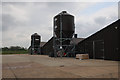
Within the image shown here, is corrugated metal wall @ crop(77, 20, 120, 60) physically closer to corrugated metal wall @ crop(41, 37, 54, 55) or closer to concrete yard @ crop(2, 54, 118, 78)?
concrete yard @ crop(2, 54, 118, 78)

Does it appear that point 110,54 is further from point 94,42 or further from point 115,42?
point 94,42

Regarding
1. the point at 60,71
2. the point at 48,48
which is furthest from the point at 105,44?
the point at 48,48

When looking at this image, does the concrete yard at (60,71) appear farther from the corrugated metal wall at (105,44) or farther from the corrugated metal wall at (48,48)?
the corrugated metal wall at (48,48)

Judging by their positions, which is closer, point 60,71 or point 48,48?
point 60,71

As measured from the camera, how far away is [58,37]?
961 inches

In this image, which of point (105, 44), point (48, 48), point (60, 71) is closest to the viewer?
point (60, 71)

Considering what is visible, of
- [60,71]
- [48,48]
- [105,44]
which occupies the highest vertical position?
[105,44]

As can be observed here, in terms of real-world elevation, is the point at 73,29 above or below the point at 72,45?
above

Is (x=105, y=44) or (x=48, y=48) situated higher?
(x=105, y=44)

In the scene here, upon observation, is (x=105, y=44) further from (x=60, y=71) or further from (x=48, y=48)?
(x=48, y=48)

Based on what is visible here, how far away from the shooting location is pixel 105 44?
1866 cm

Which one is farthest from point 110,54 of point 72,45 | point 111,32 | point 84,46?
point 72,45

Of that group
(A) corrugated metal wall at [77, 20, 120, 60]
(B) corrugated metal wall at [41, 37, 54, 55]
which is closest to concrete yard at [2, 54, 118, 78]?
(A) corrugated metal wall at [77, 20, 120, 60]

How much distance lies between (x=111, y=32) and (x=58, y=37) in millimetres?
9429
